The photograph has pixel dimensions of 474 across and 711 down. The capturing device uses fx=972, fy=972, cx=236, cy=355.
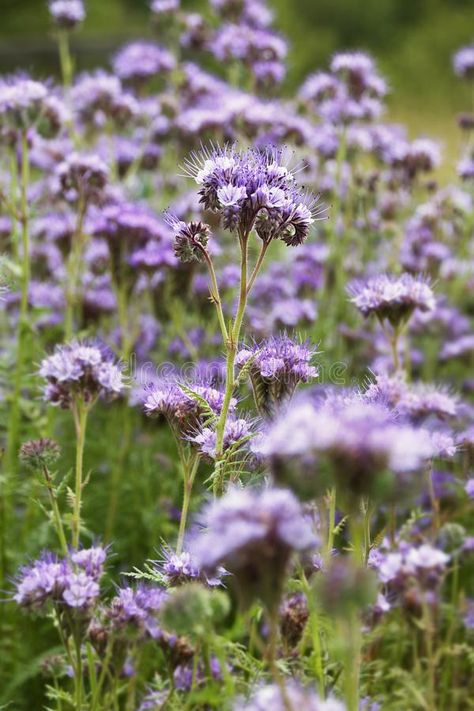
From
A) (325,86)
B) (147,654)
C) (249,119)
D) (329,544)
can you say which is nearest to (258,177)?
(329,544)


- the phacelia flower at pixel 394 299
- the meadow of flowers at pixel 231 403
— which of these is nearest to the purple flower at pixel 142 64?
the meadow of flowers at pixel 231 403

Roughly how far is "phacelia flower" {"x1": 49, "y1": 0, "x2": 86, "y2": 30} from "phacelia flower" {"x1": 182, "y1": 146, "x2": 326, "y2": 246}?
3.24 meters

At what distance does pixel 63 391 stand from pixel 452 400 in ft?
4.48

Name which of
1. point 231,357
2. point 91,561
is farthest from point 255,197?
point 91,561

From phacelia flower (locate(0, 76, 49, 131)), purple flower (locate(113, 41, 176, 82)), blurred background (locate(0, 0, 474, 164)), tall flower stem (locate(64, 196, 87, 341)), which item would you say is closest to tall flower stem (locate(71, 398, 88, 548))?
tall flower stem (locate(64, 196, 87, 341))

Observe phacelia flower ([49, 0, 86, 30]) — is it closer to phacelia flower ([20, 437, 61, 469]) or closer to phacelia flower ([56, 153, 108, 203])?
phacelia flower ([56, 153, 108, 203])

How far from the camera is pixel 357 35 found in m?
22.2

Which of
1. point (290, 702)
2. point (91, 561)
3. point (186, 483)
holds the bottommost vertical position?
point (290, 702)

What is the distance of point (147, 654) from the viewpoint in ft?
10.1

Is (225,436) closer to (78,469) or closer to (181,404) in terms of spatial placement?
(181,404)

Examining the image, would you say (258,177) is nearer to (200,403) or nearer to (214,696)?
(200,403)

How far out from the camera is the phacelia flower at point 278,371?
2.29 metres

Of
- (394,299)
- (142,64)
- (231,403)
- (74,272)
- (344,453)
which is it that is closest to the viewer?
(344,453)

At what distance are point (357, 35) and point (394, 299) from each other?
2055 cm
